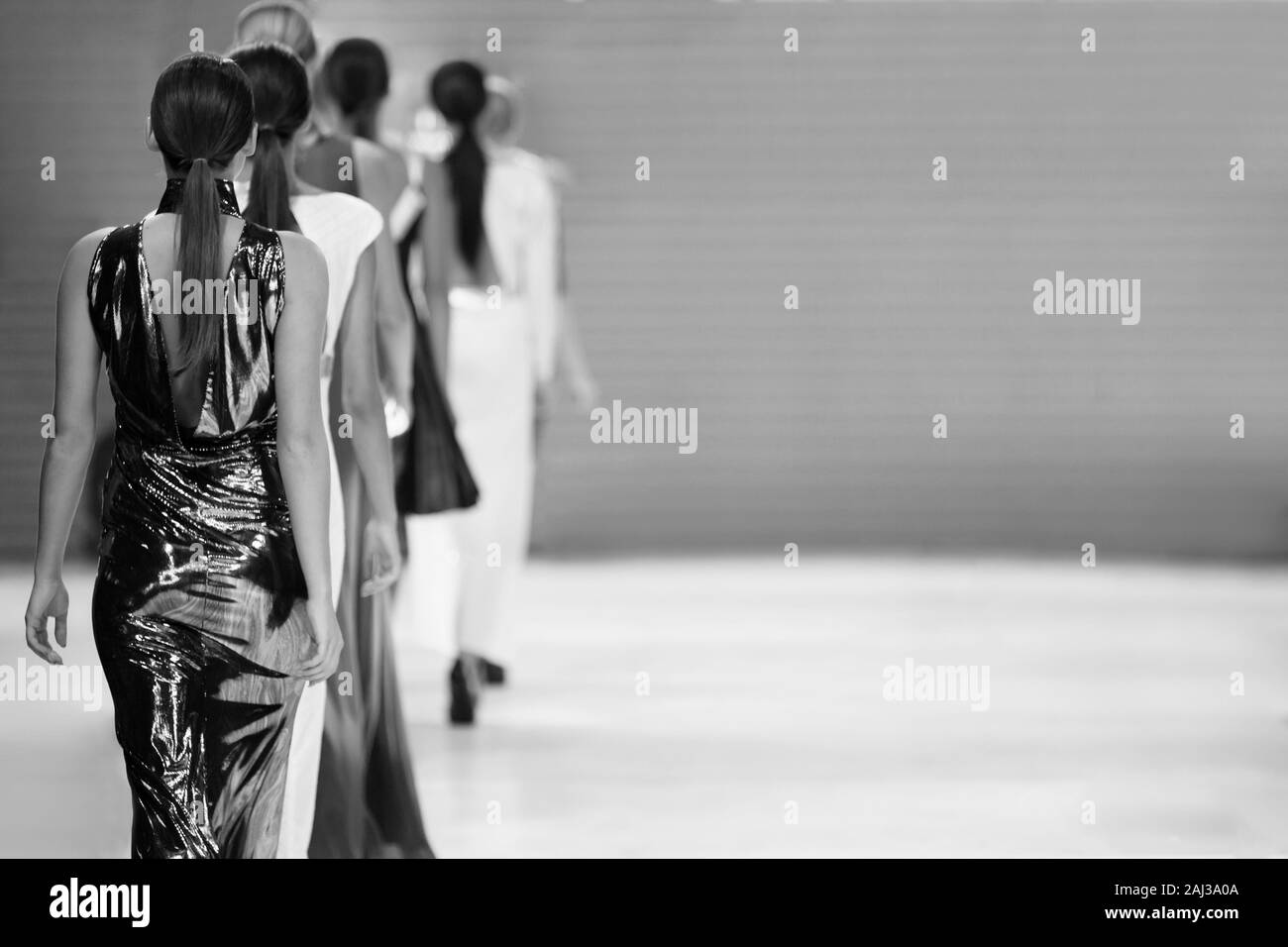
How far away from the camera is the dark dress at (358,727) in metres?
3.60

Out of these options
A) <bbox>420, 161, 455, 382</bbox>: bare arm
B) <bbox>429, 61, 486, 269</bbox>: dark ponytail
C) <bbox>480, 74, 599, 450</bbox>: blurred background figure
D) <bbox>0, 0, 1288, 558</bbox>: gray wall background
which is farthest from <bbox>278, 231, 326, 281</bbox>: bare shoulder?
<bbox>0, 0, 1288, 558</bbox>: gray wall background

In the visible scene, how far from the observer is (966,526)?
943cm

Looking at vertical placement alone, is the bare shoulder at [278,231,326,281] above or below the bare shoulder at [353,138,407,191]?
below

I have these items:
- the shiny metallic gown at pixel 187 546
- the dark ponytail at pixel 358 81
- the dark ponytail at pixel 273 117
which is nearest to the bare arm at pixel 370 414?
the dark ponytail at pixel 273 117

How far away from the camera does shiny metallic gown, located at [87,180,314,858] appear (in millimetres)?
2480

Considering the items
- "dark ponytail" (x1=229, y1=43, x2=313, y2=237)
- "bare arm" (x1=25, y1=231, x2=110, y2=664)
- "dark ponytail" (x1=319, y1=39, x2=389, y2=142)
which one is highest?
"dark ponytail" (x1=319, y1=39, x2=389, y2=142)

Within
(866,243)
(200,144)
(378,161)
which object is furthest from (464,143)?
(866,243)

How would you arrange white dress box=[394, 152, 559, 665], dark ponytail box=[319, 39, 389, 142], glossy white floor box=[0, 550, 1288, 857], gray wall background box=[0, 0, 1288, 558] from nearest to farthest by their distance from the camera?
1. dark ponytail box=[319, 39, 389, 142]
2. glossy white floor box=[0, 550, 1288, 857]
3. white dress box=[394, 152, 559, 665]
4. gray wall background box=[0, 0, 1288, 558]

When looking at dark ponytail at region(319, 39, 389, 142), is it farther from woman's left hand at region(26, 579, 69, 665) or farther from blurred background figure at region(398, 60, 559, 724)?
woman's left hand at region(26, 579, 69, 665)

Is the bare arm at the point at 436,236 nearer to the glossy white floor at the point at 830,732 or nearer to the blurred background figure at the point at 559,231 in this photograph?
the blurred background figure at the point at 559,231

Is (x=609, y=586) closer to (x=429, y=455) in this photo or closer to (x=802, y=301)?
(x=802, y=301)

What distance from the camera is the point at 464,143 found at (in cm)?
545

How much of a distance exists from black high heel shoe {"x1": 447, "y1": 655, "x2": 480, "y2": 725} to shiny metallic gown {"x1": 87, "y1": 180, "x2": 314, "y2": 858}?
9.65ft

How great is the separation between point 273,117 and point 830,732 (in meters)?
2.89
